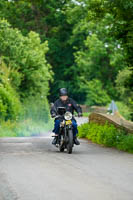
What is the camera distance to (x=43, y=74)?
43.1 metres

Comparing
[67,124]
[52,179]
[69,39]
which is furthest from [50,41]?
[52,179]

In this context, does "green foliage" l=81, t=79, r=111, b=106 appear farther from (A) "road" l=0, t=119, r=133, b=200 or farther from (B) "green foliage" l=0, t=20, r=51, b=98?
(A) "road" l=0, t=119, r=133, b=200

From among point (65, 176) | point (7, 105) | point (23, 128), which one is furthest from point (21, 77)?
point (65, 176)

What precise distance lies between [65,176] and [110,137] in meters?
7.68

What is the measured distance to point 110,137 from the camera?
1697cm

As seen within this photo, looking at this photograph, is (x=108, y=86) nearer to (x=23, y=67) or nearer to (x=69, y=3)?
(x=69, y=3)

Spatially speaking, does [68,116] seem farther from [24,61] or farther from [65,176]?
[24,61]

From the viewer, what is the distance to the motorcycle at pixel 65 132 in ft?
46.6

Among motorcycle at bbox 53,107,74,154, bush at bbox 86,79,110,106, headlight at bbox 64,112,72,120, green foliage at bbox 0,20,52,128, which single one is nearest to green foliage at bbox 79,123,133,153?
motorcycle at bbox 53,107,74,154

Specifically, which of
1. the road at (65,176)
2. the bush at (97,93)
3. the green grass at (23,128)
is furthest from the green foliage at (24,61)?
the bush at (97,93)

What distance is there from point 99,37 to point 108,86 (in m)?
9.14

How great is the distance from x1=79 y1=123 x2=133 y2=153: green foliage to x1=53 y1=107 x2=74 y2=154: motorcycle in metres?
1.88

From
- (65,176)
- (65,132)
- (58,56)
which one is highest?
(58,56)

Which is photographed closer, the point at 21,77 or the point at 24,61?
the point at 24,61
